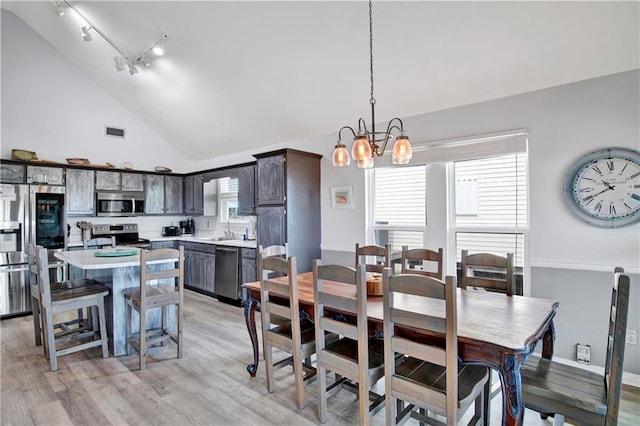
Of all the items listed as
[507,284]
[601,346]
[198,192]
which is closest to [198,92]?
[198,192]

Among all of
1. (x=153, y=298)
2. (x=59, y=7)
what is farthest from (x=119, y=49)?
(x=153, y=298)

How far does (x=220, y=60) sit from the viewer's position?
13.5ft

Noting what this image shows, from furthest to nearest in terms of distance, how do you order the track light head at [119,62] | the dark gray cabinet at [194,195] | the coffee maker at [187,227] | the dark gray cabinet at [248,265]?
1. the coffee maker at [187,227]
2. the dark gray cabinet at [194,195]
3. the dark gray cabinet at [248,265]
4. the track light head at [119,62]

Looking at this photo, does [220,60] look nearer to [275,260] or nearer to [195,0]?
[195,0]

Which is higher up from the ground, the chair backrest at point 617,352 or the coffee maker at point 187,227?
the coffee maker at point 187,227

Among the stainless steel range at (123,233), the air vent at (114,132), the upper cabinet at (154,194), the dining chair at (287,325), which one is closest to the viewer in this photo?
the dining chair at (287,325)

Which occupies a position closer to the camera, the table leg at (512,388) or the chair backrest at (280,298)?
the table leg at (512,388)

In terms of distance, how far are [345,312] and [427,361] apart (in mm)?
542

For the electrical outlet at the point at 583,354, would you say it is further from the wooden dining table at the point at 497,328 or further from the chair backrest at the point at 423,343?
the chair backrest at the point at 423,343

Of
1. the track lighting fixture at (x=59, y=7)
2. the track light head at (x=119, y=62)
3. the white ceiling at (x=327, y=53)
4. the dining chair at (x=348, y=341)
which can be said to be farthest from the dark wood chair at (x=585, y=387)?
the track lighting fixture at (x=59, y=7)

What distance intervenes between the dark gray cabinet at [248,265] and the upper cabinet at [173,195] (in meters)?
2.60

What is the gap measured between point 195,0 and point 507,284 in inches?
158

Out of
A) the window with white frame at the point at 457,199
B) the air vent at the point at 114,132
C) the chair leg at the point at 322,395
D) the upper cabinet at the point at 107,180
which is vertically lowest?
the chair leg at the point at 322,395

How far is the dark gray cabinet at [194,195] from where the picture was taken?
6.41 metres
